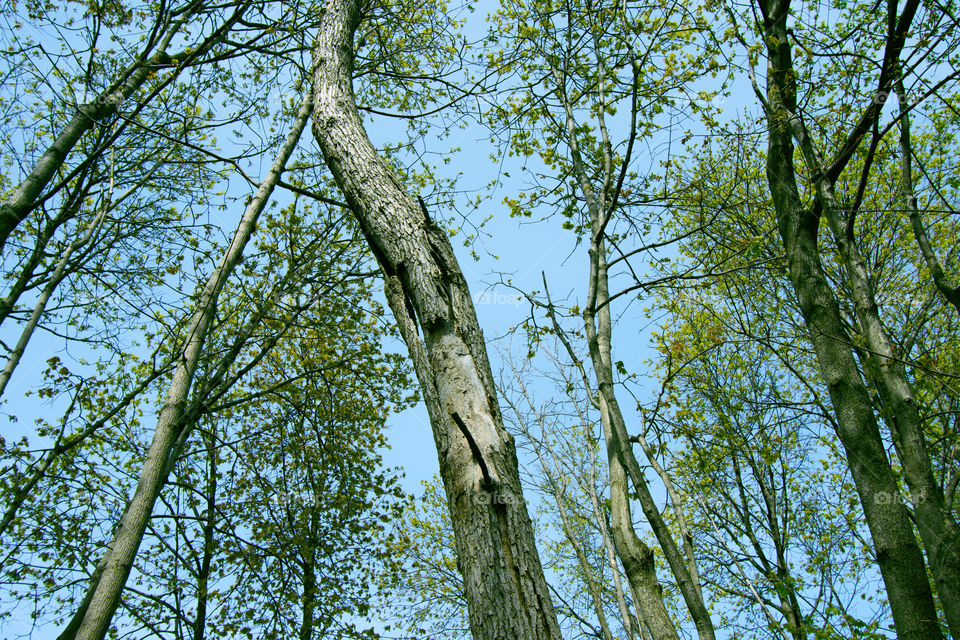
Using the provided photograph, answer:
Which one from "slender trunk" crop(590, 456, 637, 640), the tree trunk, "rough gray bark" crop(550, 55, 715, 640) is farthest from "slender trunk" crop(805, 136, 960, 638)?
the tree trunk

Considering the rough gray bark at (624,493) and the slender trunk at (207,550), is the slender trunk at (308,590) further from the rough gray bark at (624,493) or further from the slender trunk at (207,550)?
the rough gray bark at (624,493)

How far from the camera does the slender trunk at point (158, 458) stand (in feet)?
9.01

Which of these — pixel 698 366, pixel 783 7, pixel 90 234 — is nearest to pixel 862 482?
pixel 783 7

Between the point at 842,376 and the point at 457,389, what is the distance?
2.84 meters

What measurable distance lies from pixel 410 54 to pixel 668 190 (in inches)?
137

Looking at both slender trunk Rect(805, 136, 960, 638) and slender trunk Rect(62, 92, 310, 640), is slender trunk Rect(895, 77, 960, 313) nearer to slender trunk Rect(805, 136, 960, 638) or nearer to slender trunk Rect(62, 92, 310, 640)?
slender trunk Rect(805, 136, 960, 638)

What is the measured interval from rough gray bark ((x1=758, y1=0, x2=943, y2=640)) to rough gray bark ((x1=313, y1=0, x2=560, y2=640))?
2.53 metres

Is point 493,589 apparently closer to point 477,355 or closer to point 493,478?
point 493,478

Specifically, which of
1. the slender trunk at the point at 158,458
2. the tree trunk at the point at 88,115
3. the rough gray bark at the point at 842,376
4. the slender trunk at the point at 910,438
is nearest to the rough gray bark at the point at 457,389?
the slender trunk at the point at 158,458

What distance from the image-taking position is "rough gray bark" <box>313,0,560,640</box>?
1797mm

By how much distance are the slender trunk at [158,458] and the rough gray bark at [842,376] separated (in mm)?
4056

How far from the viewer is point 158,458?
3219 mm

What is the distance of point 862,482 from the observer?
3.30m

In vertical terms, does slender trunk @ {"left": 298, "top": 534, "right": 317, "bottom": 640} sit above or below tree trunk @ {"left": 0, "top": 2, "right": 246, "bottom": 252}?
below
